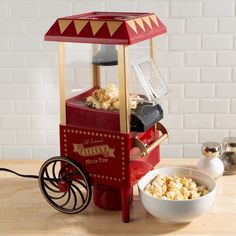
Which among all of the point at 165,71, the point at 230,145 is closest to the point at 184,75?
the point at 165,71

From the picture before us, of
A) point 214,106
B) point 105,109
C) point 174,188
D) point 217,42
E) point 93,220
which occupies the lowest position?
point 93,220

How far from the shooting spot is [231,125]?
87.3 inches

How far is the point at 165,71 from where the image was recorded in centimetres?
215

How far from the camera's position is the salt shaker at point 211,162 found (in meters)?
1.76

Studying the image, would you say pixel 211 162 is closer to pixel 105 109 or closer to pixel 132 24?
pixel 105 109

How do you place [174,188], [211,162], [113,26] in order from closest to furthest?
[113,26], [174,188], [211,162]

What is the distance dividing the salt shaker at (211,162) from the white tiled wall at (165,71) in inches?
17.1

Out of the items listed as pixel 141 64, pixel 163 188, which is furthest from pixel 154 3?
pixel 163 188

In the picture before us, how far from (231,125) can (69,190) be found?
0.89 m

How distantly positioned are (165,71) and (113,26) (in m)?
0.78

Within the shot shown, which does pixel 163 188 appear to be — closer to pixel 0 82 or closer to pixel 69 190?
pixel 69 190

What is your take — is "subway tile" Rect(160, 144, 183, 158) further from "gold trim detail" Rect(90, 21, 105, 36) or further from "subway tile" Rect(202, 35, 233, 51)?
"gold trim detail" Rect(90, 21, 105, 36)

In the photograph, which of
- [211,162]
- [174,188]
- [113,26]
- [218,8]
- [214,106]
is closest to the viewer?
[113,26]

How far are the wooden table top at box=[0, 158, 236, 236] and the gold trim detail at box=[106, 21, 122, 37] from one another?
544 millimetres
